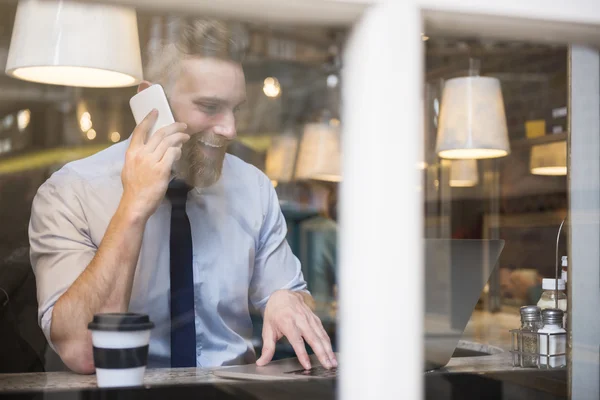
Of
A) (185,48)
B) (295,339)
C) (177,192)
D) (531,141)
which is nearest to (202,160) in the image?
(177,192)

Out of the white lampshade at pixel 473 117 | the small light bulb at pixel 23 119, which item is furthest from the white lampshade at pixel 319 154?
the white lampshade at pixel 473 117

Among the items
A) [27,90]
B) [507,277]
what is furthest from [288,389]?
[507,277]

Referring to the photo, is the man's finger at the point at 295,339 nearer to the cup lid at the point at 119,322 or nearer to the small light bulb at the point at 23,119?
the cup lid at the point at 119,322

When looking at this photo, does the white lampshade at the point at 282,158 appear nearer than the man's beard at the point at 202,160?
No

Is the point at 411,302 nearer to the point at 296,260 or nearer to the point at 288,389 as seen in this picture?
the point at 288,389

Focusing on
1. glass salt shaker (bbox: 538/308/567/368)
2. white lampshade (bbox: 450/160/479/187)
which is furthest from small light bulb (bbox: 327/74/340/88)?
white lampshade (bbox: 450/160/479/187)

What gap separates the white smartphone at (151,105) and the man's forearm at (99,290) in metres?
0.19

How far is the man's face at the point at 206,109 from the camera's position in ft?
4.68

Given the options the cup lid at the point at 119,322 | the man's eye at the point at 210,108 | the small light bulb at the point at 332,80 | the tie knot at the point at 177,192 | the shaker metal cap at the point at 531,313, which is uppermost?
the small light bulb at the point at 332,80

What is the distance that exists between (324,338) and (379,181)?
53 centimetres

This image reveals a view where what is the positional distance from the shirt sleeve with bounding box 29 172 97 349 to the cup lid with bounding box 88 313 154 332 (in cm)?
16

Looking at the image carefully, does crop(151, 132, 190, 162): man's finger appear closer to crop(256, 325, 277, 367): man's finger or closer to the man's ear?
the man's ear

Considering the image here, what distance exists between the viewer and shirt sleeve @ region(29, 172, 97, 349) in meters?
1.34

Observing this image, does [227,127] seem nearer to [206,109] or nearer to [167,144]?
[206,109]
